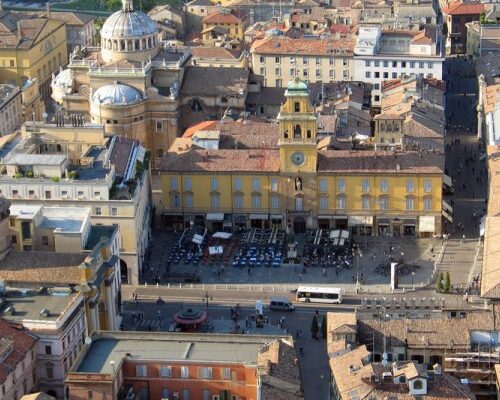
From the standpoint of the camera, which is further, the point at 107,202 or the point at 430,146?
the point at 430,146

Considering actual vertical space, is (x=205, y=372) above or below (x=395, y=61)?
below

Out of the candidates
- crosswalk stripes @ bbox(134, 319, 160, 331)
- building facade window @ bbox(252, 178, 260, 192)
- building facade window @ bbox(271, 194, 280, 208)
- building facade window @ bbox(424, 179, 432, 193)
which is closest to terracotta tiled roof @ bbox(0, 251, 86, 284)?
crosswalk stripes @ bbox(134, 319, 160, 331)

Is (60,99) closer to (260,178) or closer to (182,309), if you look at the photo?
(260,178)

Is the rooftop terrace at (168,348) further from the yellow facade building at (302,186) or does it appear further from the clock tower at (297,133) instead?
the yellow facade building at (302,186)

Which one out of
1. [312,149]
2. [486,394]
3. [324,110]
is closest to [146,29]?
[324,110]

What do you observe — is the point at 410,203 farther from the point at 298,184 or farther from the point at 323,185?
the point at 298,184

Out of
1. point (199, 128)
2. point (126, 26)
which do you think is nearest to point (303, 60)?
point (126, 26)
